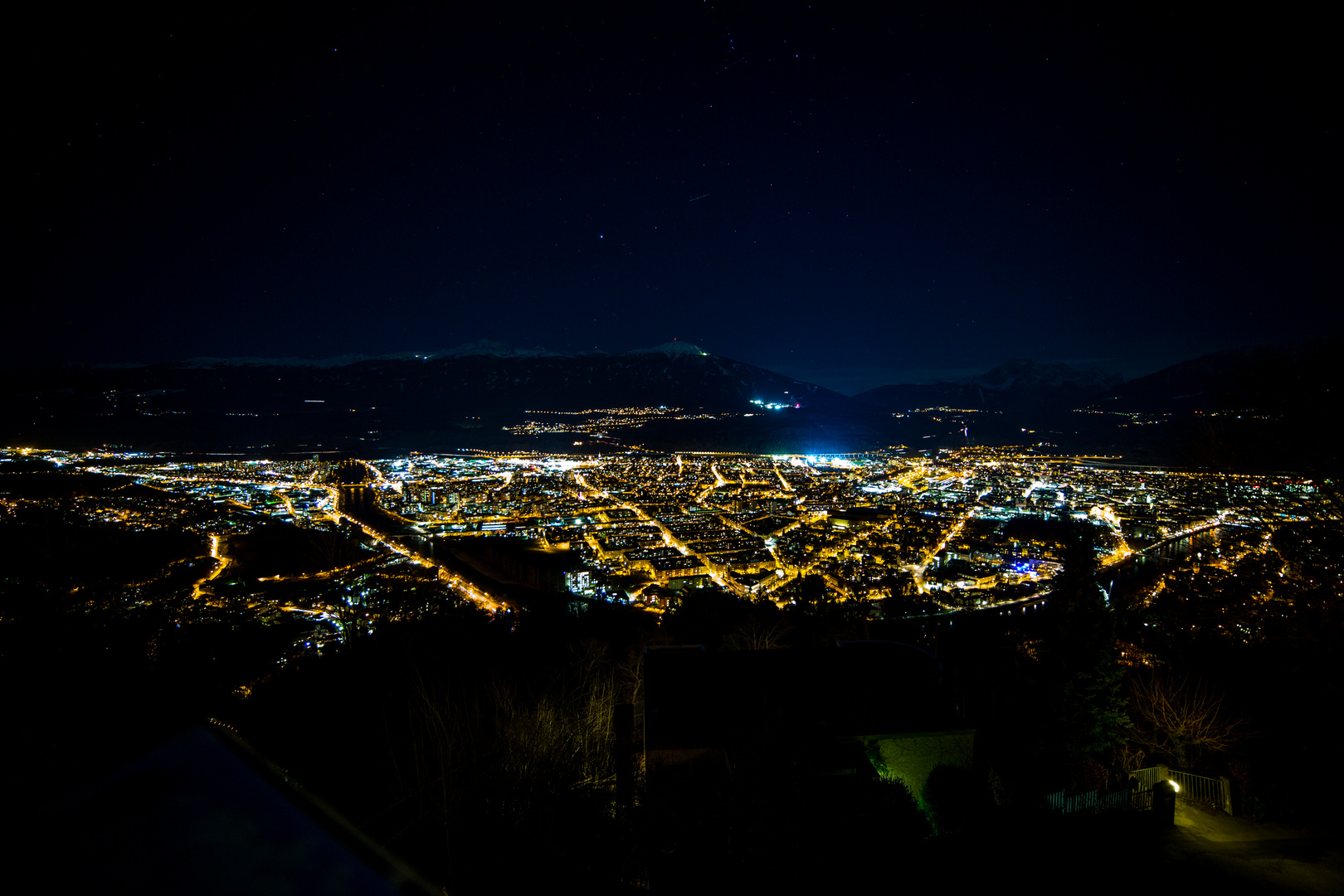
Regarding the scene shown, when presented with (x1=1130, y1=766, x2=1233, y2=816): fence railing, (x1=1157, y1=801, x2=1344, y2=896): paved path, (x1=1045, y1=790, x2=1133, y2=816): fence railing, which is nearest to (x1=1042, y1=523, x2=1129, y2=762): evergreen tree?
(x1=1130, y1=766, x2=1233, y2=816): fence railing

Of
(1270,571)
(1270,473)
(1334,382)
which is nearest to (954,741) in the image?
(1270,571)

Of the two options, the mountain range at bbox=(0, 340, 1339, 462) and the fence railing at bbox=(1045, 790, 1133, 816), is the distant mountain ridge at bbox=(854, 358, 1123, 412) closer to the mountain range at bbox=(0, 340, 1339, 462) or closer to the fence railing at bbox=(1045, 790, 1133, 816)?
the mountain range at bbox=(0, 340, 1339, 462)

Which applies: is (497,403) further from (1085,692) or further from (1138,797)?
(1138,797)

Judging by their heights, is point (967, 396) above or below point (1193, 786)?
above

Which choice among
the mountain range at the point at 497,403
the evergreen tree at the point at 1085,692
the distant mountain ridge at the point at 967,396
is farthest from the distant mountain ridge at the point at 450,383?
the evergreen tree at the point at 1085,692

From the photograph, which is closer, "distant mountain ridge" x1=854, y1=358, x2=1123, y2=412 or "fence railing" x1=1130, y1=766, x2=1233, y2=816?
"fence railing" x1=1130, y1=766, x2=1233, y2=816

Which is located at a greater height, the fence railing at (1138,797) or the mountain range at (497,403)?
the mountain range at (497,403)

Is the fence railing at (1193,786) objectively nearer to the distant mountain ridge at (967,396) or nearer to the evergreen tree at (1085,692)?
the evergreen tree at (1085,692)

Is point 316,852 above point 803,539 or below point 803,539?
above

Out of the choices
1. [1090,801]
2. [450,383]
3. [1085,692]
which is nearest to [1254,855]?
[1090,801]

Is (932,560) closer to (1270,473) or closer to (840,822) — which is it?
(1270,473)

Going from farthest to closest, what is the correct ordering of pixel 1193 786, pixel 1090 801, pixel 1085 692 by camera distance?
pixel 1085 692, pixel 1193 786, pixel 1090 801
